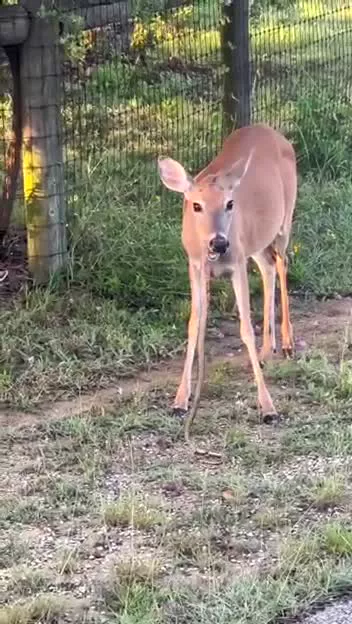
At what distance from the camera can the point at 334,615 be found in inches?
162

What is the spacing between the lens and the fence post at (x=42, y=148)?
680 cm

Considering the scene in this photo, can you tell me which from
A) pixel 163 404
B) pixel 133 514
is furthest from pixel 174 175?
pixel 133 514

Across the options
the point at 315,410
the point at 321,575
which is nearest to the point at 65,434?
the point at 315,410

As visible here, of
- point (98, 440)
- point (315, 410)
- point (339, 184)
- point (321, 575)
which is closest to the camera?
point (321, 575)

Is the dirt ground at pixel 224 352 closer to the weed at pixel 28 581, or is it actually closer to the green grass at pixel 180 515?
the green grass at pixel 180 515

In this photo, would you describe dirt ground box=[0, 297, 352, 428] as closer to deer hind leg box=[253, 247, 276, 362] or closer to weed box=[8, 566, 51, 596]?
deer hind leg box=[253, 247, 276, 362]

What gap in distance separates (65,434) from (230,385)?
3.20 feet

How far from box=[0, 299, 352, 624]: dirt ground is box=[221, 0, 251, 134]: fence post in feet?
8.06

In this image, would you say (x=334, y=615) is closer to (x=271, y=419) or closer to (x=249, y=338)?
(x=271, y=419)

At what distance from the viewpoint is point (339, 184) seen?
9.09 metres

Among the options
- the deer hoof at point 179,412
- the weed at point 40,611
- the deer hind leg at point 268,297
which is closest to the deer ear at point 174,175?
the deer hoof at point 179,412

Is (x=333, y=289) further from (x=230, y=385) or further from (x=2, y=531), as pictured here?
(x=2, y=531)

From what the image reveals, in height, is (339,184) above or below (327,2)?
below

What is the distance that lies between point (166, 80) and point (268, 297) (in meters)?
1.91
